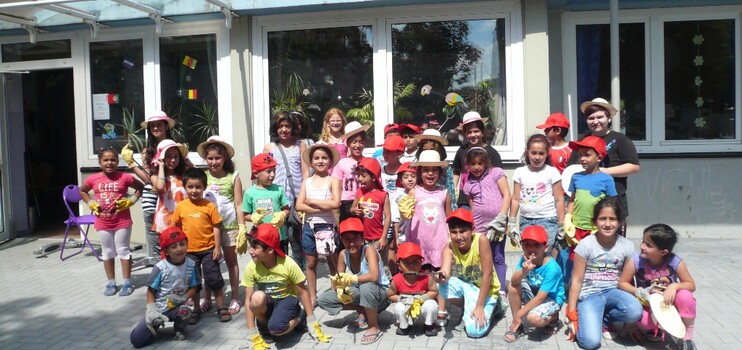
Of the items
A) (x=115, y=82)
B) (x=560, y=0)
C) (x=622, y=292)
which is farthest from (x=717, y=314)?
(x=115, y=82)

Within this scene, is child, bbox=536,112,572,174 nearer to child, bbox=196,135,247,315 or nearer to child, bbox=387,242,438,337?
child, bbox=387,242,438,337

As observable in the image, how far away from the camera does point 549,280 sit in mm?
4465

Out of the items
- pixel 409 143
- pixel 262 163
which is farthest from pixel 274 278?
pixel 409 143

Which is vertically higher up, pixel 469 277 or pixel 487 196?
pixel 487 196

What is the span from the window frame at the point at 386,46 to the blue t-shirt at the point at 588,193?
258 cm

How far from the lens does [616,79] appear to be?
6746 mm

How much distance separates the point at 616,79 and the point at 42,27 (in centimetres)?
734

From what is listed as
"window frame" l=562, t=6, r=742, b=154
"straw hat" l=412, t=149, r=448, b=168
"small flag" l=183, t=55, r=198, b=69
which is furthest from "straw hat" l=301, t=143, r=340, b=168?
"window frame" l=562, t=6, r=742, b=154

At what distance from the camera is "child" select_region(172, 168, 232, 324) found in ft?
17.1

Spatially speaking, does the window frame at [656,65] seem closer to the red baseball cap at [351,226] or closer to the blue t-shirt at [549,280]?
the blue t-shirt at [549,280]

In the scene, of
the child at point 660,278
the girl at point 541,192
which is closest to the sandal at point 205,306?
the girl at point 541,192

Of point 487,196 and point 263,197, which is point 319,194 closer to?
point 263,197

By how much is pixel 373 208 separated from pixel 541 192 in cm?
138

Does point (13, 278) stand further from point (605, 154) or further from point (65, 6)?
point (605, 154)
